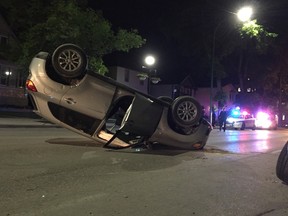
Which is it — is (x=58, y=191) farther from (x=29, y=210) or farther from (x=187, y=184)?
(x=187, y=184)

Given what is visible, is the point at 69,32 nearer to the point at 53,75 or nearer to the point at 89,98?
the point at 53,75

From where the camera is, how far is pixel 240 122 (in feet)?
105

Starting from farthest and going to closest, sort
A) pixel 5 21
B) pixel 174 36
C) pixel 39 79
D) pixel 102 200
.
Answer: pixel 174 36 → pixel 5 21 → pixel 39 79 → pixel 102 200


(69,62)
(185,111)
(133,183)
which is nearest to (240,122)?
(185,111)

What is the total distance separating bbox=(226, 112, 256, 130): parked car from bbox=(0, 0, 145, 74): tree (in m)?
9.96

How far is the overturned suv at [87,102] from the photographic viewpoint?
10.4 metres

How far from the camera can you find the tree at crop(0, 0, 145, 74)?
76.4ft

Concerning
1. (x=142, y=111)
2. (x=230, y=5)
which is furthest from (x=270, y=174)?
(x=230, y=5)

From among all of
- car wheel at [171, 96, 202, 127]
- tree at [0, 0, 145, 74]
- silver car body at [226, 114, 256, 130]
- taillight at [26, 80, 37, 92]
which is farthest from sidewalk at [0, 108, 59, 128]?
silver car body at [226, 114, 256, 130]

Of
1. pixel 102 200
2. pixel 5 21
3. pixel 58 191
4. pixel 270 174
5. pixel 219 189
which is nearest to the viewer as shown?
pixel 102 200

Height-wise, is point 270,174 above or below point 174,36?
below

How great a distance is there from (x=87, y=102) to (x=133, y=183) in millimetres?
3544

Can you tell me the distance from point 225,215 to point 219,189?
1610 mm

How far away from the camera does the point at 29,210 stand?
18.1 ft
